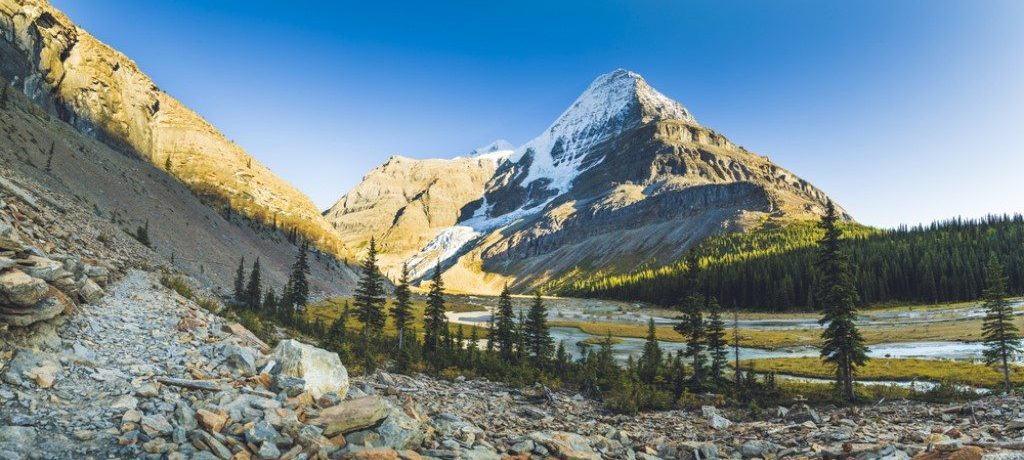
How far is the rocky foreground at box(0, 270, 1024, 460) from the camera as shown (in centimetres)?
966

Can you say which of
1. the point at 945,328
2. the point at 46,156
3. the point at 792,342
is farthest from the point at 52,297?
the point at 945,328

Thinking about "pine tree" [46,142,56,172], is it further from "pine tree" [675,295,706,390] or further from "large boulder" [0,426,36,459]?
"pine tree" [675,295,706,390]

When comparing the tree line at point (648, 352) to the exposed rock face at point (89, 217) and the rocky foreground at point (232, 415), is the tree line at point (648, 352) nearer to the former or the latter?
the rocky foreground at point (232, 415)

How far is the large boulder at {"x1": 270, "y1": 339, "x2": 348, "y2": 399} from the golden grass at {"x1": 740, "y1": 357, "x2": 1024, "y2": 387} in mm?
42415

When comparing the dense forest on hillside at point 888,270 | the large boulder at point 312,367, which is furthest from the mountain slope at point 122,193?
the dense forest on hillside at point 888,270

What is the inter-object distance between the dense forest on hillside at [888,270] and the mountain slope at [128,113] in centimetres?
13685

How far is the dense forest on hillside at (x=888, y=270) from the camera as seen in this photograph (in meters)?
136

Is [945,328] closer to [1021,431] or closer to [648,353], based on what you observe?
[648,353]

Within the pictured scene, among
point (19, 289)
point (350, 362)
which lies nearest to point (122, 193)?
point (350, 362)

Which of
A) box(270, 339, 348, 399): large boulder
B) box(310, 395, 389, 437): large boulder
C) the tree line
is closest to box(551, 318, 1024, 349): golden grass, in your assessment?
the tree line

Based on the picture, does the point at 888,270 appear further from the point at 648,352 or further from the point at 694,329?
the point at 694,329

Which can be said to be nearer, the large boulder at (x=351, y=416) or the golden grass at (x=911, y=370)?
the large boulder at (x=351, y=416)

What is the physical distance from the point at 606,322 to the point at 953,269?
9777 centimetres

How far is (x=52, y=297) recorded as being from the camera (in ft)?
41.2
